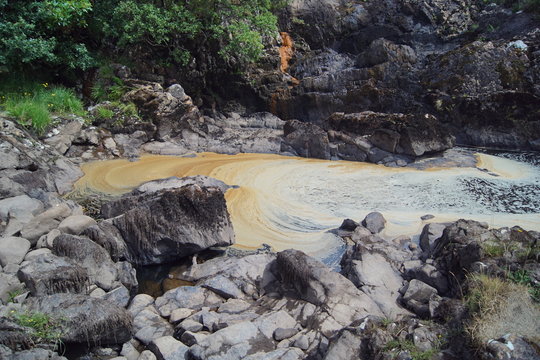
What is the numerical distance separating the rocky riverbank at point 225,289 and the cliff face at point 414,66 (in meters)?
9.01

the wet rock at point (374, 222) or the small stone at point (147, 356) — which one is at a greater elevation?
the wet rock at point (374, 222)

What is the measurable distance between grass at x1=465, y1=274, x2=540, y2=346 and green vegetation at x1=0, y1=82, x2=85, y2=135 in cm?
1188

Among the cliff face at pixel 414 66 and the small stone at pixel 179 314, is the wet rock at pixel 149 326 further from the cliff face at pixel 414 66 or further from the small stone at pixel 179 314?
the cliff face at pixel 414 66

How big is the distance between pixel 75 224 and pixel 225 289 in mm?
3114

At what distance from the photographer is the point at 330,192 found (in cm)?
1109

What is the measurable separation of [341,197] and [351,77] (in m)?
8.66

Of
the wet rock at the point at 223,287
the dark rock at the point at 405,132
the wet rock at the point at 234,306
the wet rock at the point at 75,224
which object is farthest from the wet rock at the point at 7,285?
the dark rock at the point at 405,132

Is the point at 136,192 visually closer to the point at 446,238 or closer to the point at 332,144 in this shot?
the point at 446,238

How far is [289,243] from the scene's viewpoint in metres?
8.54

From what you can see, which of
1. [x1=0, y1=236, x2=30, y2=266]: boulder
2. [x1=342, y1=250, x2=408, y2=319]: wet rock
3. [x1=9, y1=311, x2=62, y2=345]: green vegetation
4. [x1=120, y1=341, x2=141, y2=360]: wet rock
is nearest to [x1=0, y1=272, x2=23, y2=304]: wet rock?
[x1=0, y1=236, x2=30, y2=266]: boulder

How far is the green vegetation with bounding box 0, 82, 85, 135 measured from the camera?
11898 millimetres

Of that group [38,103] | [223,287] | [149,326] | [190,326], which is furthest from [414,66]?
[149,326]

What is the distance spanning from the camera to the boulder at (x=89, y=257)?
6.84 meters

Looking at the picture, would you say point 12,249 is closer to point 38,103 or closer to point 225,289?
point 225,289
